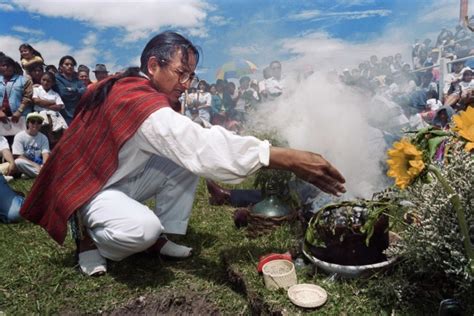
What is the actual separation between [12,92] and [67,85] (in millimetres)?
977

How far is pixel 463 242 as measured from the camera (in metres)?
1.80

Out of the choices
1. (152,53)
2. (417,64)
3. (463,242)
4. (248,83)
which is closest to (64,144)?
(152,53)

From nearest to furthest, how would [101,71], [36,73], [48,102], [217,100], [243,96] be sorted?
1. [48,102]
2. [36,73]
3. [101,71]
4. [243,96]
5. [217,100]

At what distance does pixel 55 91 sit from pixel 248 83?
4554mm

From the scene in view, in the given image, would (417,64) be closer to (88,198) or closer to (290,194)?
(290,194)

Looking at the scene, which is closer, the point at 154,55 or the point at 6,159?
the point at 154,55

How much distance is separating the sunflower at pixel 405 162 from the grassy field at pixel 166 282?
78 centimetres

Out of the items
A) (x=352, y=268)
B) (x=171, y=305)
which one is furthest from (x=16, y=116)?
(x=352, y=268)

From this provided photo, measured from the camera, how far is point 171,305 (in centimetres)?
258

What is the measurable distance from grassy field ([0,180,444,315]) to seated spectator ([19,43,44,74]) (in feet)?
17.0

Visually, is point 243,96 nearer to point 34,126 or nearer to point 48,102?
point 48,102

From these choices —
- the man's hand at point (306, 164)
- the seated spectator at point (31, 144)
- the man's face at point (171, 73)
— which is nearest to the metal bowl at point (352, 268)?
the man's hand at point (306, 164)

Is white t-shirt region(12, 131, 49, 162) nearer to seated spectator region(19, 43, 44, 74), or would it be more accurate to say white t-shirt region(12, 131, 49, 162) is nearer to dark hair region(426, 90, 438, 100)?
seated spectator region(19, 43, 44, 74)

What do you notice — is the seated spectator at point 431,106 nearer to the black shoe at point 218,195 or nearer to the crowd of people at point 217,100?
the crowd of people at point 217,100
